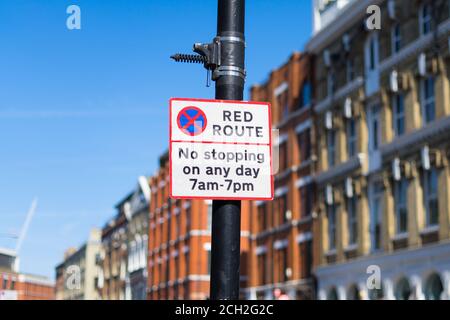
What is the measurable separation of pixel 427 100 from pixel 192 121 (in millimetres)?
26658

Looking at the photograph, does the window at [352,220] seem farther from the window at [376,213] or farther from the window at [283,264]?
the window at [283,264]

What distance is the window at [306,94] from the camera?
41.9 m

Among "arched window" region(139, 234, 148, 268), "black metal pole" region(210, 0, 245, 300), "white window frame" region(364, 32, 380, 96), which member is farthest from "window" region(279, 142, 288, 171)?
"black metal pole" region(210, 0, 245, 300)

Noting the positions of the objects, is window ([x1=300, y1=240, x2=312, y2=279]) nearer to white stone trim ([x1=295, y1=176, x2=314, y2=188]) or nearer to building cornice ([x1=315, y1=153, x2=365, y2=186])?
white stone trim ([x1=295, y1=176, x2=314, y2=188])

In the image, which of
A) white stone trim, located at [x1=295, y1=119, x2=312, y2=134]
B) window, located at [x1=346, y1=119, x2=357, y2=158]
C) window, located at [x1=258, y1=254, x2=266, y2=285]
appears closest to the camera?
window, located at [x1=346, y1=119, x2=357, y2=158]

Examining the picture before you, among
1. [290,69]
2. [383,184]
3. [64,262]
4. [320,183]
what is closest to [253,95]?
[290,69]

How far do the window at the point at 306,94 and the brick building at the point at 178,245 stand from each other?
15384 millimetres

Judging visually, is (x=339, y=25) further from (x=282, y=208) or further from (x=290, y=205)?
(x=282, y=208)

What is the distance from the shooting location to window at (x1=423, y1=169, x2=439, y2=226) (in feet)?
99.0

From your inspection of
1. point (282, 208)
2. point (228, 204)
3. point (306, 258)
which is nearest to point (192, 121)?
point (228, 204)

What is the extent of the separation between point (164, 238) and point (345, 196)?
3394 centimetres

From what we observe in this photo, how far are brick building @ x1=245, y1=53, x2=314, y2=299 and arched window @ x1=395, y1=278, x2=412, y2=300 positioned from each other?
7621 mm

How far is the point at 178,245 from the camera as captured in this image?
63.7 m

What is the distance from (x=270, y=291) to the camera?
147 feet
